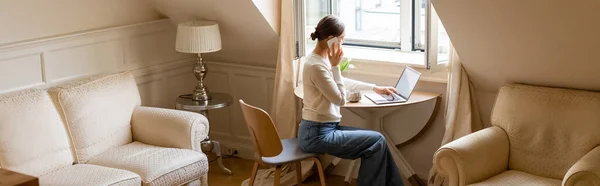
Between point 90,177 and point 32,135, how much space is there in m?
0.40

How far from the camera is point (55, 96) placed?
460cm

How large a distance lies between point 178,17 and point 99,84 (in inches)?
34.6

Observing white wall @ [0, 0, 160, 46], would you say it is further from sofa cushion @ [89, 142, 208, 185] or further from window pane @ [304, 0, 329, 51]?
window pane @ [304, 0, 329, 51]

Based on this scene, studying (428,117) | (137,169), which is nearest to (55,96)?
(137,169)

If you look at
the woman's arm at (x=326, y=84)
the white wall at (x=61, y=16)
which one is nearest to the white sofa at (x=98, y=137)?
the white wall at (x=61, y=16)

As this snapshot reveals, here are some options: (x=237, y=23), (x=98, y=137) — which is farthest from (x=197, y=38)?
Result: (x=98, y=137)

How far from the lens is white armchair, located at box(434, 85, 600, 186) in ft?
13.4

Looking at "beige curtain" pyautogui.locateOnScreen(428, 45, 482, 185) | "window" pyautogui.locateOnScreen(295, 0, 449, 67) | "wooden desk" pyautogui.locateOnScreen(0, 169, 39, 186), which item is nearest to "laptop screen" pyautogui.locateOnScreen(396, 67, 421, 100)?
"window" pyautogui.locateOnScreen(295, 0, 449, 67)

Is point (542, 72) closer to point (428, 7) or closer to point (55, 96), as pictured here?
point (428, 7)

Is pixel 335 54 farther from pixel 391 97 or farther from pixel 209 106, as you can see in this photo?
pixel 209 106

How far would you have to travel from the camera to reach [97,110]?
471cm

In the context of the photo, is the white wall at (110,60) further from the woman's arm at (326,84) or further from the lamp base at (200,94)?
the woman's arm at (326,84)

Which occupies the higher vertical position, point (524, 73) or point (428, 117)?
point (524, 73)

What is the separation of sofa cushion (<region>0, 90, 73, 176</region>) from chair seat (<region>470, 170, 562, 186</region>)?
221 cm
